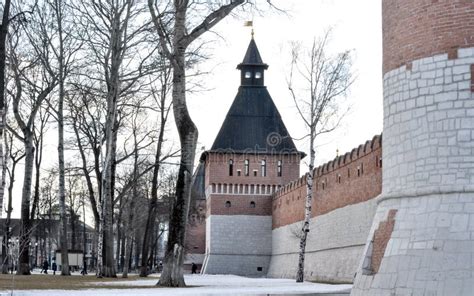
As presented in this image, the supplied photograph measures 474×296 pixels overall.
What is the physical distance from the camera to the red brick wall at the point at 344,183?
28.6m

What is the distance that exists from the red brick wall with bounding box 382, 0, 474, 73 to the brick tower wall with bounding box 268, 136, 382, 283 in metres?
15.5

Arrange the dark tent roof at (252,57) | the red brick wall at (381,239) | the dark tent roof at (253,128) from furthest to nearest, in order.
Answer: the dark tent roof at (252,57)
the dark tent roof at (253,128)
the red brick wall at (381,239)

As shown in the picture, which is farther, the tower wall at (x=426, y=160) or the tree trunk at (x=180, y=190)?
the tree trunk at (x=180, y=190)

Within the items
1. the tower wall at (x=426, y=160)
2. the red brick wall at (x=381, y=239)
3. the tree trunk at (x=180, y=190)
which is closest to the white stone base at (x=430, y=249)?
the tower wall at (x=426, y=160)

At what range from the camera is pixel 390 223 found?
1166 cm

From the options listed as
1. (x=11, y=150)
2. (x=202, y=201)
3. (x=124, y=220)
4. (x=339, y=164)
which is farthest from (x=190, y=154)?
(x=202, y=201)

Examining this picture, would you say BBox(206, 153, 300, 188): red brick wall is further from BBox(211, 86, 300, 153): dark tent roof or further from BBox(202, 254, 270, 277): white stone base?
BBox(202, 254, 270, 277): white stone base

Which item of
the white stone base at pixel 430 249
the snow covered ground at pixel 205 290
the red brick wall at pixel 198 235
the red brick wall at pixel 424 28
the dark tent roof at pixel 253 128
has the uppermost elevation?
the dark tent roof at pixel 253 128

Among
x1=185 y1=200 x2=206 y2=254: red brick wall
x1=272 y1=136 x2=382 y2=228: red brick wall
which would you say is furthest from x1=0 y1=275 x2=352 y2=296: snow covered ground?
x1=185 y1=200 x2=206 y2=254: red brick wall

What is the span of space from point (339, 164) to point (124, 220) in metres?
26.5

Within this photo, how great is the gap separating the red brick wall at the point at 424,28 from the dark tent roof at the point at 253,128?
4060cm

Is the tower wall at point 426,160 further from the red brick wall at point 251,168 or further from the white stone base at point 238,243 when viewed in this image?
the red brick wall at point 251,168

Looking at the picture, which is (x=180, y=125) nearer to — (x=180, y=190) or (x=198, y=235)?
(x=180, y=190)

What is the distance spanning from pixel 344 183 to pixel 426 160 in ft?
71.1
